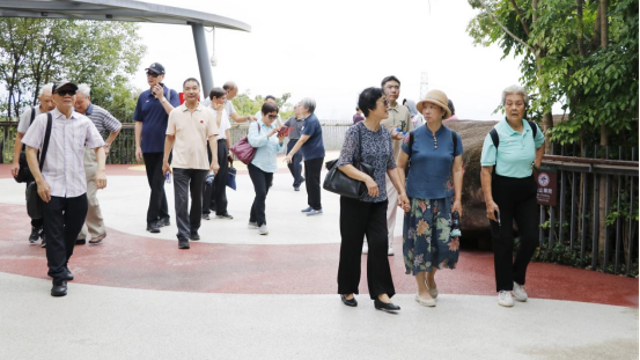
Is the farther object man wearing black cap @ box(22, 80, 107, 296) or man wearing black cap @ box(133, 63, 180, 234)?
man wearing black cap @ box(133, 63, 180, 234)

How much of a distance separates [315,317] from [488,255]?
317 cm

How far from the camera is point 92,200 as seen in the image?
26.1ft

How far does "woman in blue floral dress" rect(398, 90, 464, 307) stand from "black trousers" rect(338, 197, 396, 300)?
0.76ft

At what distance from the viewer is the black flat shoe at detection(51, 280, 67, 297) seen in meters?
5.76

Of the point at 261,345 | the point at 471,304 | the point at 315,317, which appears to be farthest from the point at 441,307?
the point at 261,345

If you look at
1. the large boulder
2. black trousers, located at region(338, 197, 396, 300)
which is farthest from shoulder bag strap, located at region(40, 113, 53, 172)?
the large boulder

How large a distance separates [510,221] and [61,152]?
391 centimetres

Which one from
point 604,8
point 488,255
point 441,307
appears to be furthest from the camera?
point 488,255

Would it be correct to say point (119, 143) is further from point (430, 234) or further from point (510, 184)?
point (510, 184)

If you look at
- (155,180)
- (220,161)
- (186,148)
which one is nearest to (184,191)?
(186,148)

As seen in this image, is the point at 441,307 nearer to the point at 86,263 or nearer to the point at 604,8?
the point at 604,8

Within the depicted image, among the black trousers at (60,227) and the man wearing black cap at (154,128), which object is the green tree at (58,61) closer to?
the man wearing black cap at (154,128)

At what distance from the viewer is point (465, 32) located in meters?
18.0

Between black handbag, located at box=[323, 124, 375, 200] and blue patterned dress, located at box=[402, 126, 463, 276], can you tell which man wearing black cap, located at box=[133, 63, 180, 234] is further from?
blue patterned dress, located at box=[402, 126, 463, 276]
